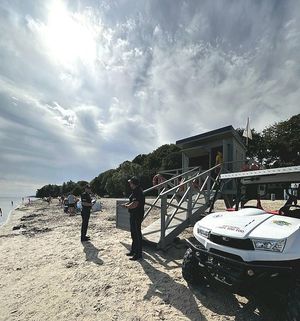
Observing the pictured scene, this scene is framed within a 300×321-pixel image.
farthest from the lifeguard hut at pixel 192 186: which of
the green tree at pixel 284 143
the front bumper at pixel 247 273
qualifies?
the green tree at pixel 284 143

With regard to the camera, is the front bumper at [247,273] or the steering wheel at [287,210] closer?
the front bumper at [247,273]

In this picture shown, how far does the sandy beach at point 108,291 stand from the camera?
358 cm

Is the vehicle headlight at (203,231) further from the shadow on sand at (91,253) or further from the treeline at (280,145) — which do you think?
the treeline at (280,145)

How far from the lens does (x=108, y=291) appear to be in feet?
14.1

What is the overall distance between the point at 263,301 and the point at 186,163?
381 inches

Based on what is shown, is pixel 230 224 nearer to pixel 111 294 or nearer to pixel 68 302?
pixel 111 294

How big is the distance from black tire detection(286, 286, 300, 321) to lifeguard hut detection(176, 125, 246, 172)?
22.1 ft

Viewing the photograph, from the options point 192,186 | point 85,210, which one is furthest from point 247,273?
point 85,210

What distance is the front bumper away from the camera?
9.30 ft

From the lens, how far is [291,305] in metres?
2.75

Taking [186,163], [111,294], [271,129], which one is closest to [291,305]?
[111,294]

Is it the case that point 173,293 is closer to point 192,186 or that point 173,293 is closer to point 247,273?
point 247,273

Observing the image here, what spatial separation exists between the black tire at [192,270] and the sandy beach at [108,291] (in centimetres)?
20

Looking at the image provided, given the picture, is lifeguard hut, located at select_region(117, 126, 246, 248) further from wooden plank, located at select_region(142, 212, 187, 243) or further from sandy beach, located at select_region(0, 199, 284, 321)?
sandy beach, located at select_region(0, 199, 284, 321)
